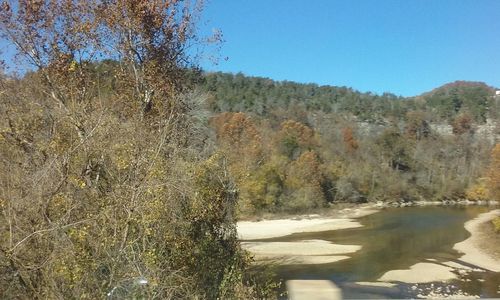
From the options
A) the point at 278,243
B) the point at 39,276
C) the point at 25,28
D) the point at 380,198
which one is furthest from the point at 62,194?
the point at 380,198

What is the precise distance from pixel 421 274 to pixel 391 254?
275 inches

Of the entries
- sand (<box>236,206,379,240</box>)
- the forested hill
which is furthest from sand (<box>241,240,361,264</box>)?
the forested hill

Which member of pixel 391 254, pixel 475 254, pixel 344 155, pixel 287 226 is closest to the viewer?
pixel 475 254

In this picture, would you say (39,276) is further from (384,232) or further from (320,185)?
(320,185)

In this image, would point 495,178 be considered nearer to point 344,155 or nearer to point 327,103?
point 344,155

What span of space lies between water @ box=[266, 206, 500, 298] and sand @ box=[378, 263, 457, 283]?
2.18 ft

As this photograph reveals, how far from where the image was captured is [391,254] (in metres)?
36.2

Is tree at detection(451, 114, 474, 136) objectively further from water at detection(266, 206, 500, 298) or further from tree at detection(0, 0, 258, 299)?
tree at detection(0, 0, 258, 299)

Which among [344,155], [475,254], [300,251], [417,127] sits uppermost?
[417,127]

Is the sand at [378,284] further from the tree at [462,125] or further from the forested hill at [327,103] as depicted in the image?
the tree at [462,125]

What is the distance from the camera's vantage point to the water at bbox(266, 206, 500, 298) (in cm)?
2580

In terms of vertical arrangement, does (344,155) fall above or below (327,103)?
below

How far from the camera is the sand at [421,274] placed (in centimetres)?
2795

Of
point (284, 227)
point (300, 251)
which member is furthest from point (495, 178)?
point (300, 251)
